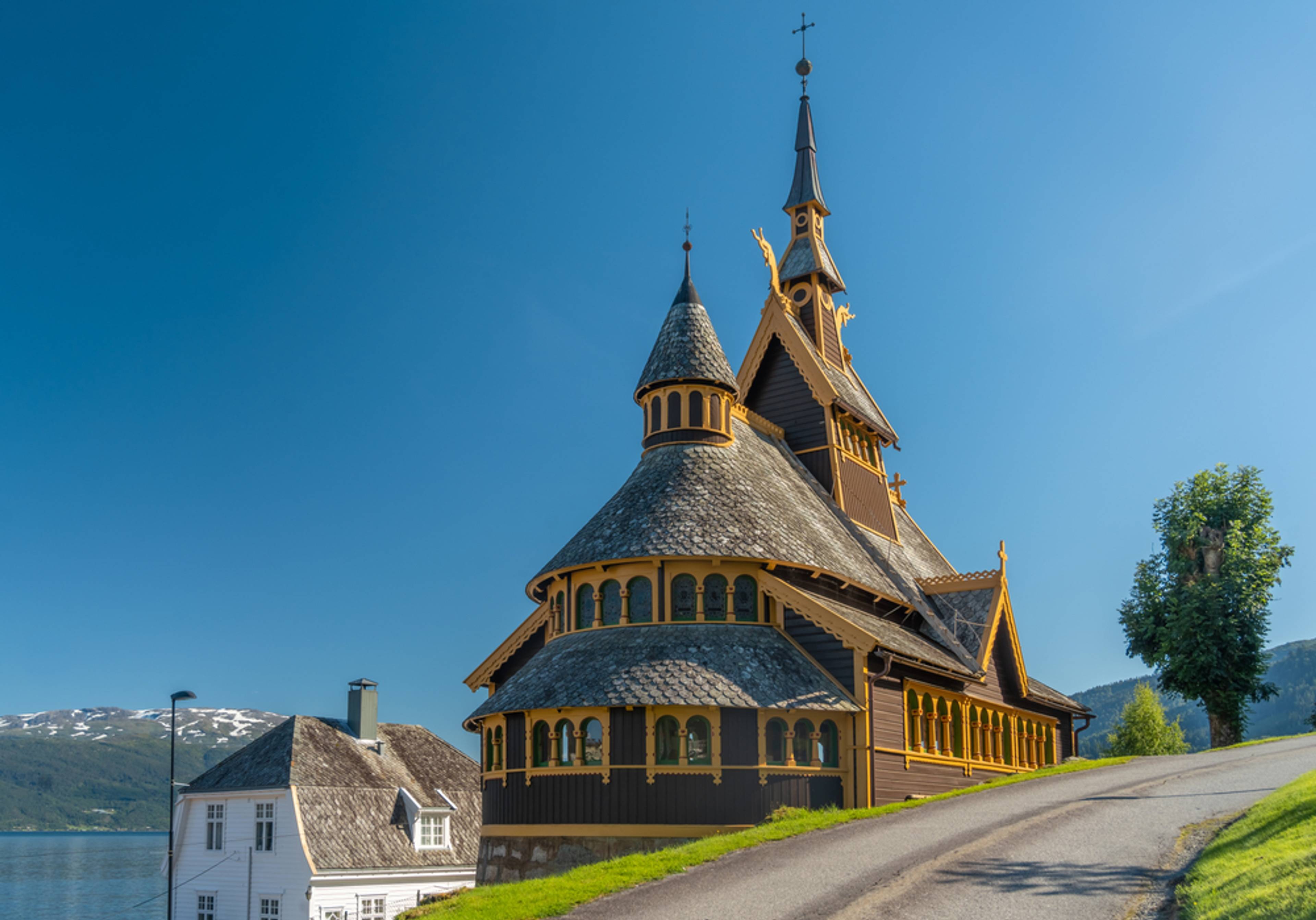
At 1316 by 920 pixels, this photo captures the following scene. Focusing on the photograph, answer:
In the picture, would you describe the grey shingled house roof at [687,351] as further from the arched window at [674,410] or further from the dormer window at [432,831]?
the dormer window at [432,831]

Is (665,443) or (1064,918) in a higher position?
(665,443)

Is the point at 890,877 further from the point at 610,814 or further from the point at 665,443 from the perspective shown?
the point at 665,443

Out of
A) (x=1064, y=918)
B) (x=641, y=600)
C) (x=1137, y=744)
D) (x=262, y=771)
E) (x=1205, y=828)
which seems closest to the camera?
(x=1064, y=918)

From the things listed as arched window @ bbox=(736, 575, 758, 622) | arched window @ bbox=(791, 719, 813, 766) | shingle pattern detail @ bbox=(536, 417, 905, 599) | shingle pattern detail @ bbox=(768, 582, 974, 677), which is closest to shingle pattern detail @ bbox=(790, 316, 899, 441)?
shingle pattern detail @ bbox=(536, 417, 905, 599)

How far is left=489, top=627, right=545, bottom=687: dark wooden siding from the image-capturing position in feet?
110

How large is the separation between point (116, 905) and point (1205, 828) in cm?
13316

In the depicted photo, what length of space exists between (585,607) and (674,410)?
6802 mm

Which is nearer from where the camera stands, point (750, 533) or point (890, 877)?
point (890, 877)

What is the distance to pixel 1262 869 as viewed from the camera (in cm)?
1260

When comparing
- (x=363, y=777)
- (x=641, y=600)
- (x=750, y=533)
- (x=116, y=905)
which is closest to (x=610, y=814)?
(x=641, y=600)

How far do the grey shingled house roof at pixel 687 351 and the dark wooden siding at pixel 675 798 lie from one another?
12.1 m

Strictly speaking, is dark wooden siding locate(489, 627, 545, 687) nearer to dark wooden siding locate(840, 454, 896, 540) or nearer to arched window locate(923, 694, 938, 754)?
arched window locate(923, 694, 938, 754)

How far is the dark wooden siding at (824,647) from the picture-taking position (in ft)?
88.4

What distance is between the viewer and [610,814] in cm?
2520
